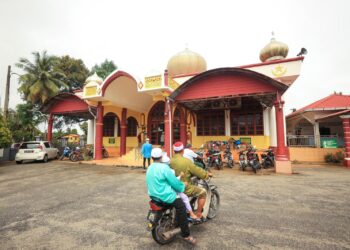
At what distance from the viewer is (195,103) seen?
12.8 meters

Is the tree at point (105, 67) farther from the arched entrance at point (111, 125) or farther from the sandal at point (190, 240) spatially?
the sandal at point (190, 240)

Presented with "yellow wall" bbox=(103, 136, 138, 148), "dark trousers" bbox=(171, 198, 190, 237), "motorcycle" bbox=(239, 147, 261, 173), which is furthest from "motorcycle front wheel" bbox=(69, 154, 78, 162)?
"dark trousers" bbox=(171, 198, 190, 237)

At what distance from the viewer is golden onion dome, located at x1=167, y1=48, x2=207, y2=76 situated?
14898 mm

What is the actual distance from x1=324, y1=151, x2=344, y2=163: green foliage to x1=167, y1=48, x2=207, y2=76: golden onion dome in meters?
10.8

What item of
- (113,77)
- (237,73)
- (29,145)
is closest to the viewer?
(237,73)

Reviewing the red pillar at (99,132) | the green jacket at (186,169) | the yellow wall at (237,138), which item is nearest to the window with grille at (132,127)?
the red pillar at (99,132)

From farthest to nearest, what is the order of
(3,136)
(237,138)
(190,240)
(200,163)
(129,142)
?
1. (129,142)
2. (237,138)
3. (3,136)
4. (200,163)
5. (190,240)

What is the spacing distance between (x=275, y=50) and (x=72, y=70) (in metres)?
25.7

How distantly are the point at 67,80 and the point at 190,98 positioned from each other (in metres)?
22.0

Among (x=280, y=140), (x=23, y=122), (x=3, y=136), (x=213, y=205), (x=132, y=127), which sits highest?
(x=23, y=122)

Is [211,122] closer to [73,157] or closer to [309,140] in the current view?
[309,140]

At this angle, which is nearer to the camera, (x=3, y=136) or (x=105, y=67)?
(x=3, y=136)

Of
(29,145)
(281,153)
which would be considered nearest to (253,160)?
(281,153)

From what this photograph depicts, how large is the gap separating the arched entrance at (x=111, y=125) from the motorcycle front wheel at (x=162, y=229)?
1490 cm
